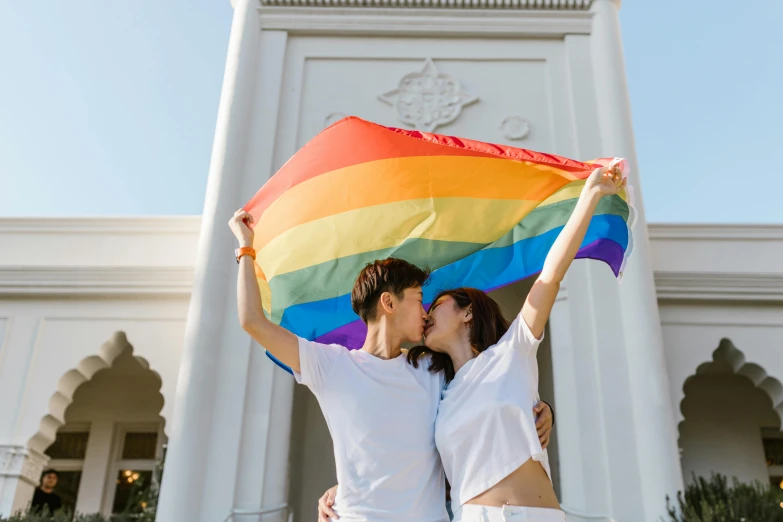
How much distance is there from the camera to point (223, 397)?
5.78m

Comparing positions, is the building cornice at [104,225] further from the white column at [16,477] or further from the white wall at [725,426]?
the white wall at [725,426]

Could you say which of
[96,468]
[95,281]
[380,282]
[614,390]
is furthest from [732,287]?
[96,468]

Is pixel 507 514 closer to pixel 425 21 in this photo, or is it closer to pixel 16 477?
pixel 16 477

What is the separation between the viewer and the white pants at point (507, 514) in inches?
80.0

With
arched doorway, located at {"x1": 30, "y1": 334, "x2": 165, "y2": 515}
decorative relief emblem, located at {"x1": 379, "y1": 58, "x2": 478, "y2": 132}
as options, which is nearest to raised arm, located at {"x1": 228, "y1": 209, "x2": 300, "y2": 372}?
decorative relief emblem, located at {"x1": 379, "y1": 58, "x2": 478, "y2": 132}

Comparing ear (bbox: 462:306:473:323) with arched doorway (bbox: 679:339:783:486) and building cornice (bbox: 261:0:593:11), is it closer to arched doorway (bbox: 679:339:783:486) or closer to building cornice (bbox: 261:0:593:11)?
building cornice (bbox: 261:0:593:11)

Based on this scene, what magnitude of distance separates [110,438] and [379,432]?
7727mm

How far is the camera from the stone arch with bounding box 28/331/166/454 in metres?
6.74

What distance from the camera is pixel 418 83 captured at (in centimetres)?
729

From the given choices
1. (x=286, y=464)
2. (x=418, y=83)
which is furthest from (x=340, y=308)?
(x=418, y=83)

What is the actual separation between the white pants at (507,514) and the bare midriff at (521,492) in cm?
2

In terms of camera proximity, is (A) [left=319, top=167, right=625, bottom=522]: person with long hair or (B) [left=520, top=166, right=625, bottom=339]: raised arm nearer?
(A) [left=319, top=167, right=625, bottom=522]: person with long hair

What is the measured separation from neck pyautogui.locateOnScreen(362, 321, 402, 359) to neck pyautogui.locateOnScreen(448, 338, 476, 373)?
7.0 inches

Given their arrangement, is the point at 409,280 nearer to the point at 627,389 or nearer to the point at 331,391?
the point at 331,391
